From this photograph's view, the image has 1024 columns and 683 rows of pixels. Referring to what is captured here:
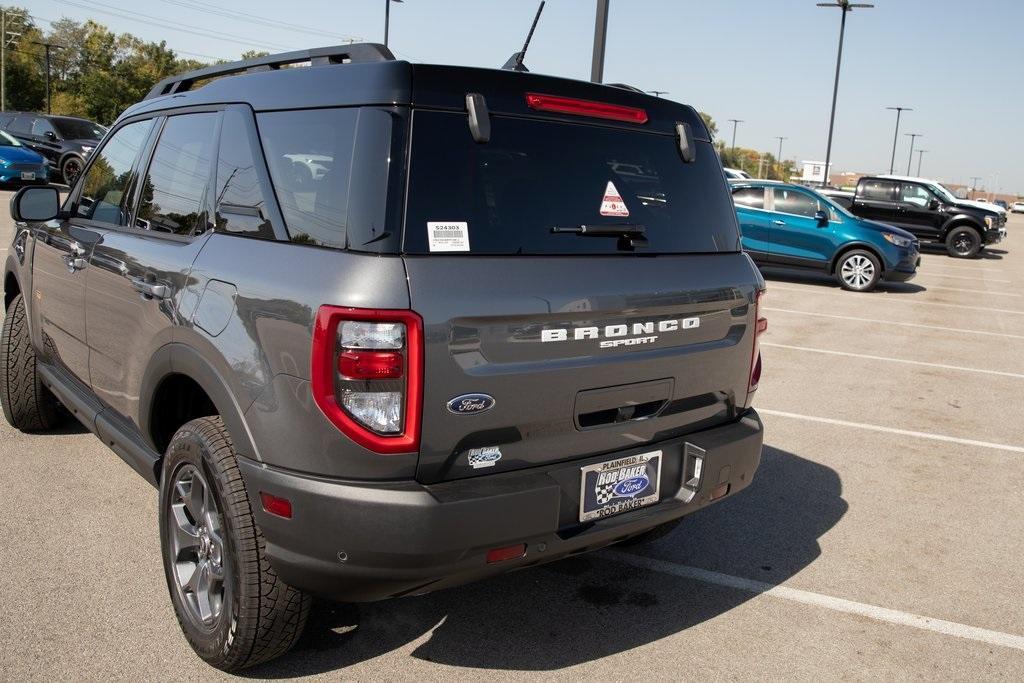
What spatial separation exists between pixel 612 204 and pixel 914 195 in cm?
2119

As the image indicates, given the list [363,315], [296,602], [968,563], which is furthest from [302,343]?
[968,563]

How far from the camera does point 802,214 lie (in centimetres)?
1502

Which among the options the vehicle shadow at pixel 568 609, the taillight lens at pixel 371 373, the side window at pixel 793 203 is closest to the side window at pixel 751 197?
the side window at pixel 793 203

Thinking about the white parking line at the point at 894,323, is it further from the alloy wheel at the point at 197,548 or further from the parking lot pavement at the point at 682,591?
the alloy wheel at the point at 197,548

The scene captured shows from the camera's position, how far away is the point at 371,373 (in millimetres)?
2408

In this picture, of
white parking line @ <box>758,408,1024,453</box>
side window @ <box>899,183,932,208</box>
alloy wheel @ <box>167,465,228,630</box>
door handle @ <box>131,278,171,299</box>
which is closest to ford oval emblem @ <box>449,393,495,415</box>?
→ alloy wheel @ <box>167,465,228,630</box>

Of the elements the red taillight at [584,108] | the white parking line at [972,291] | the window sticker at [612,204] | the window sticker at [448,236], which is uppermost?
the red taillight at [584,108]

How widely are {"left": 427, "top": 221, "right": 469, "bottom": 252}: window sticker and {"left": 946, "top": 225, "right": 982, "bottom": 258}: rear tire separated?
22.4 m

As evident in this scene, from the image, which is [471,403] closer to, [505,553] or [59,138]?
[505,553]

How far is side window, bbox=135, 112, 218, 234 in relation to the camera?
3258 mm

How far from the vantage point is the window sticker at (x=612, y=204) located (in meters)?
2.99

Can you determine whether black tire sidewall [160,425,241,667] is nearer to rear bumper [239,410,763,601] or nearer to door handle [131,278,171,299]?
rear bumper [239,410,763,601]

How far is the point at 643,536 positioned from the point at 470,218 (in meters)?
2.03

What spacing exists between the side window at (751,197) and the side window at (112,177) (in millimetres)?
12338
